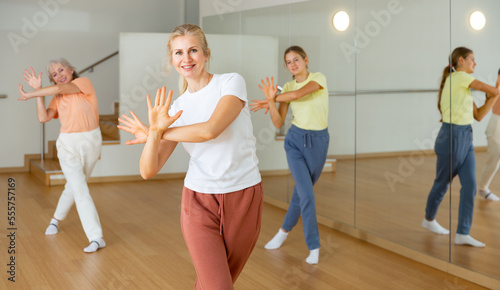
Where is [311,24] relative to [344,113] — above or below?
above

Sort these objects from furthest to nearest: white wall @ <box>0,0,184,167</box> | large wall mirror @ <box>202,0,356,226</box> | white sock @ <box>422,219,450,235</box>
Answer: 1. white wall @ <box>0,0,184,167</box>
2. large wall mirror @ <box>202,0,356,226</box>
3. white sock @ <box>422,219,450,235</box>

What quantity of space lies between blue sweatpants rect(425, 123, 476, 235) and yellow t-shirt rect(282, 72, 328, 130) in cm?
82

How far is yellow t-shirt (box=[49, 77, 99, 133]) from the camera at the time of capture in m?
4.39

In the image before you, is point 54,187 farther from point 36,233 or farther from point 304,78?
point 304,78

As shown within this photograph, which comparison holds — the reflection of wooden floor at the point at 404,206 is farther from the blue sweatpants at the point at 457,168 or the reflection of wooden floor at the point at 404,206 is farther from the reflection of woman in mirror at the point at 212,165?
the reflection of woman in mirror at the point at 212,165

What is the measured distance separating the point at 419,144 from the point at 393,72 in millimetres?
592

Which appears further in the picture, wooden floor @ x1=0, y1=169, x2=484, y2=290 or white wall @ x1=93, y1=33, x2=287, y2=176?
white wall @ x1=93, y1=33, x2=287, y2=176

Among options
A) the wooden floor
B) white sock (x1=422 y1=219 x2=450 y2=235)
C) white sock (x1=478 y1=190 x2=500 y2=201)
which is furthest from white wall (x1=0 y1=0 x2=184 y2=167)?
white sock (x1=478 y1=190 x2=500 y2=201)

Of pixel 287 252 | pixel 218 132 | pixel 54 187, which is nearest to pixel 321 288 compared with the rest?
pixel 287 252

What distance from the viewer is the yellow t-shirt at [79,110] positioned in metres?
4.39

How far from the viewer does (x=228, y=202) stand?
83.5 inches

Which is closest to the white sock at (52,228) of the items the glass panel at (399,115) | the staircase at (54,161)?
the staircase at (54,161)

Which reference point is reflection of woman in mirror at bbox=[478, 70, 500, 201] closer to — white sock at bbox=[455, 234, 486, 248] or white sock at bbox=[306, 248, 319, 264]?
white sock at bbox=[455, 234, 486, 248]

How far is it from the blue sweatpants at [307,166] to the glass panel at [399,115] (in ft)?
1.75
